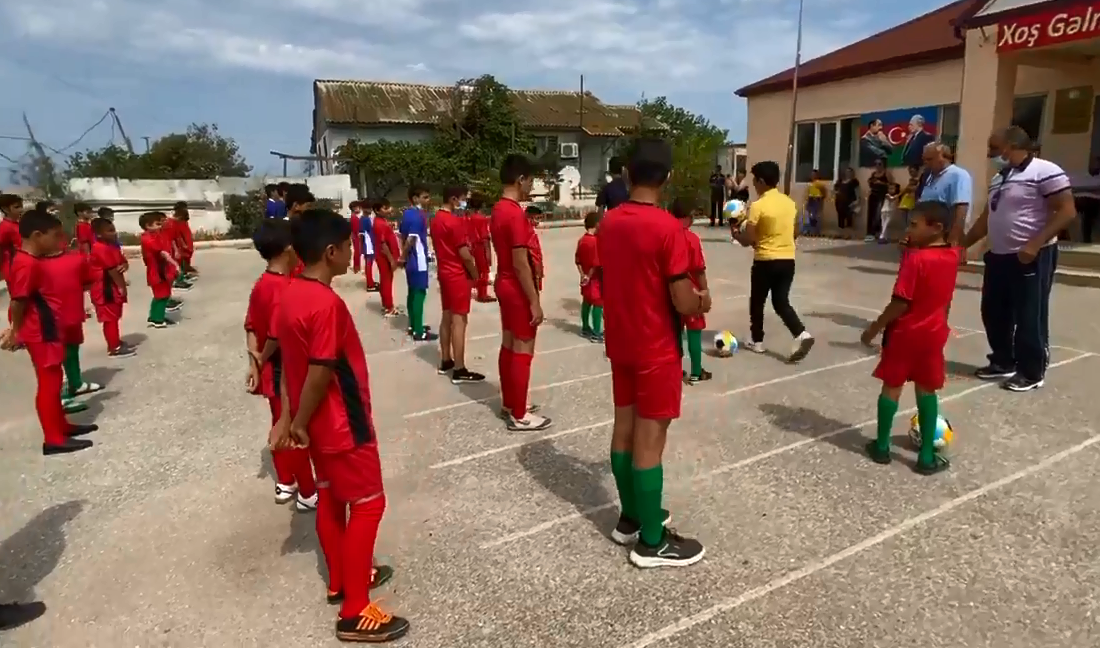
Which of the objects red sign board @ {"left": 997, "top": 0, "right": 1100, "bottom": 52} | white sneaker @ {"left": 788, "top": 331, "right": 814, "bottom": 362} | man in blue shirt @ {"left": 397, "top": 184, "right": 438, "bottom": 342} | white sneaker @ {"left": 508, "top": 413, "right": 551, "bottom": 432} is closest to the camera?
white sneaker @ {"left": 508, "top": 413, "right": 551, "bottom": 432}

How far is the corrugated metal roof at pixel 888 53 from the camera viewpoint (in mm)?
15672

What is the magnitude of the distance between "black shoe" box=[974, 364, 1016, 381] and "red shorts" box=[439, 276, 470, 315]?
444cm

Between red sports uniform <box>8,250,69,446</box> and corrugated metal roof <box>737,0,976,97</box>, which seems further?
corrugated metal roof <box>737,0,976,97</box>

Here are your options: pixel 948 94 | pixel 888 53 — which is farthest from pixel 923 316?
pixel 888 53

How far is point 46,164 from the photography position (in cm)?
2241

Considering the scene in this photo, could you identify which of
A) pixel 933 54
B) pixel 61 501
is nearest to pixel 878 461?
pixel 61 501

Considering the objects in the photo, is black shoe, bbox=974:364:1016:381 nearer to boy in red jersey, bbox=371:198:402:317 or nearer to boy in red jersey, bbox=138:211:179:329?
boy in red jersey, bbox=371:198:402:317

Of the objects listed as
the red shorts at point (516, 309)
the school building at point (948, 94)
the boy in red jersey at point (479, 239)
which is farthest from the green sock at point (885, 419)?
the school building at point (948, 94)

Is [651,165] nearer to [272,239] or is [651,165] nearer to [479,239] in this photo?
[272,239]

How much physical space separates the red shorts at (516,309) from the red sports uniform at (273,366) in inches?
59.4

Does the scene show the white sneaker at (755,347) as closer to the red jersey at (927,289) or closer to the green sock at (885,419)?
the green sock at (885,419)

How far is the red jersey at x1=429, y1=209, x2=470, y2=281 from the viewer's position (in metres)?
6.25

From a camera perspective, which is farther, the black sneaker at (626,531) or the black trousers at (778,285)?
the black trousers at (778,285)

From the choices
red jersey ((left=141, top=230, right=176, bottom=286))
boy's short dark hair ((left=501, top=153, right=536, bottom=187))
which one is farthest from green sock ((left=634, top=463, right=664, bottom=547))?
red jersey ((left=141, top=230, right=176, bottom=286))
